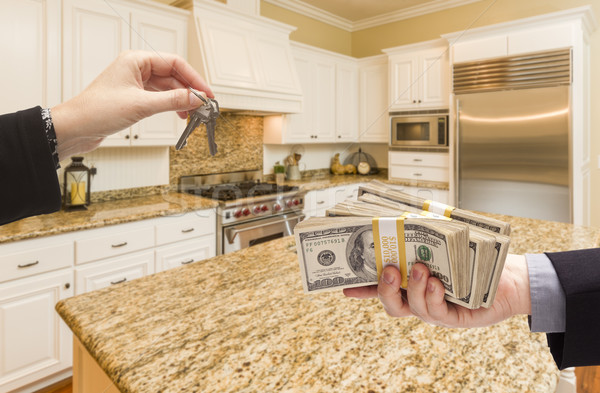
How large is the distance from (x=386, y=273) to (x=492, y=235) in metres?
0.18

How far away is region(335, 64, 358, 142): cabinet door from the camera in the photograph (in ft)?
14.7

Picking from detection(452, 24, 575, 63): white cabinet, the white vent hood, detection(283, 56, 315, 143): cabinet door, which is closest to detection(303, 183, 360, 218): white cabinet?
detection(283, 56, 315, 143): cabinet door

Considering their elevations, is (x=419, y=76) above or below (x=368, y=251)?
above

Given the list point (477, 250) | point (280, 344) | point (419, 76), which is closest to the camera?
point (477, 250)

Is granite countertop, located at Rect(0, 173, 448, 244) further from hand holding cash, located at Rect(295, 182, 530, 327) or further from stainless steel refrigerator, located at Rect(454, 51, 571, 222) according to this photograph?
stainless steel refrigerator, located at Rect(454, 51, 571, 222)

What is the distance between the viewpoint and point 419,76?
4008 millimetres

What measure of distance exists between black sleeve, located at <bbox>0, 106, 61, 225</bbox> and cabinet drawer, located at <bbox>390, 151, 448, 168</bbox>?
377 cm

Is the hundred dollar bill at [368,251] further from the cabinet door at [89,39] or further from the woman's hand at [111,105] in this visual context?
the cabinet door at [89,39]

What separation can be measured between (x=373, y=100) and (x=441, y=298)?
4.25 meters

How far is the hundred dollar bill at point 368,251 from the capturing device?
0.57m

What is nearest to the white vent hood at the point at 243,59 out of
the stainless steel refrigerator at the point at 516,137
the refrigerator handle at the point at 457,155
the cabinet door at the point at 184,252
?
the cabinet door at the point at 184,252

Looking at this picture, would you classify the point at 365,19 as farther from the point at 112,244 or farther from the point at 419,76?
the point at 112,244

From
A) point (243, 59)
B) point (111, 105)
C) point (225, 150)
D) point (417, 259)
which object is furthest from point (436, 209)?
point (225, 150)

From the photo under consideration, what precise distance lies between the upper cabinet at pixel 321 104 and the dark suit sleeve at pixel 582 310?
3.43 meters
